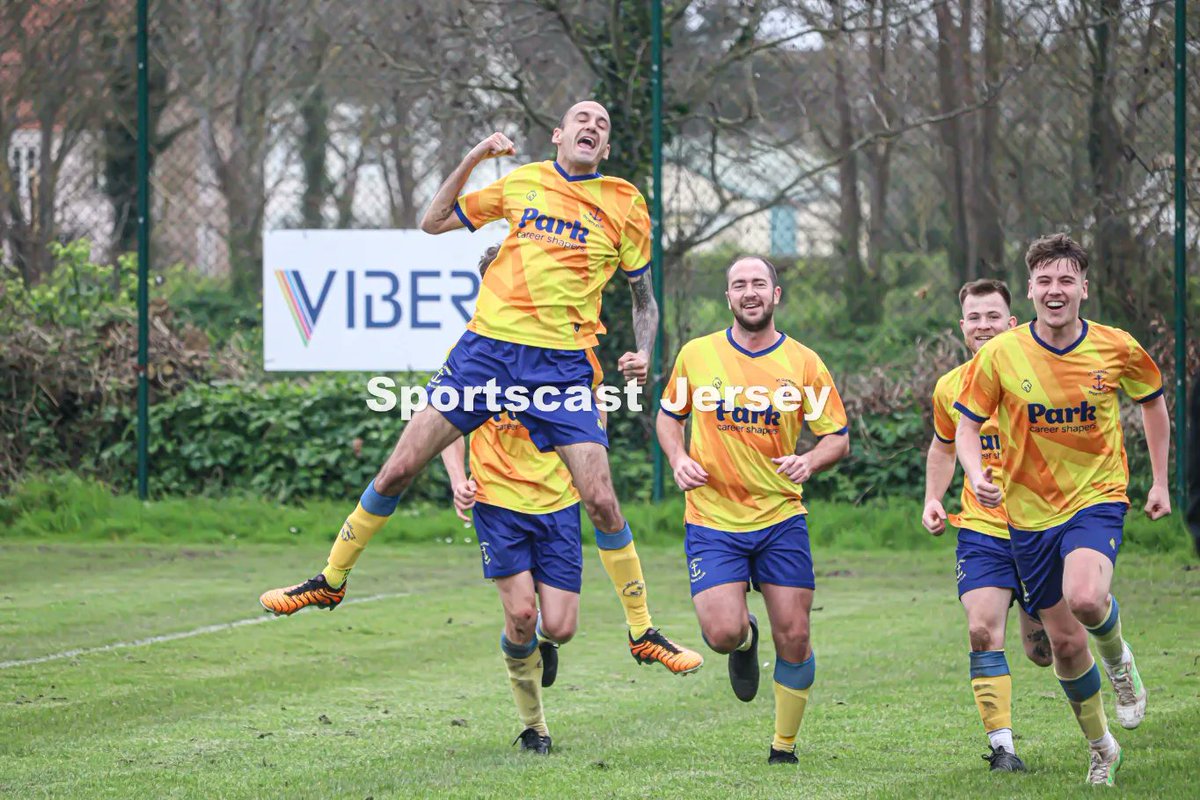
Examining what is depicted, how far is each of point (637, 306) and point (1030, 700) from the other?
8.82 feet

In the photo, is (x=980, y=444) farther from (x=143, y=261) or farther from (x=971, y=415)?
(x=143, y=261)

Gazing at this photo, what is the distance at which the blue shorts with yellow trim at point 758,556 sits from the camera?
21.3ft

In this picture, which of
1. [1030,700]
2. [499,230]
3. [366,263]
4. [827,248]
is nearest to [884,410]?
[827,248]

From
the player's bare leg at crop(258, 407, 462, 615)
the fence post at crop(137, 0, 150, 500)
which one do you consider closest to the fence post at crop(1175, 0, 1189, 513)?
the player's bare leg at crop(258, 407, 462, 615)

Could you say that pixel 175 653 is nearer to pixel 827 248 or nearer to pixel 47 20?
pixel 827 248

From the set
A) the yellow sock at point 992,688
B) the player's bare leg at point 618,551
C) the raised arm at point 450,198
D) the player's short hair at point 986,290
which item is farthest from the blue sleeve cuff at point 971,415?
the raised arm at point 450,198

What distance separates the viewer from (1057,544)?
19.9 feet

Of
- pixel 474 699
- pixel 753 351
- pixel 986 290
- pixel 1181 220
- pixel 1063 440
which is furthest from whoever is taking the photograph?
pixel 1181 220

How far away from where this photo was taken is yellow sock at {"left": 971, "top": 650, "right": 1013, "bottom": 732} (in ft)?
20.4

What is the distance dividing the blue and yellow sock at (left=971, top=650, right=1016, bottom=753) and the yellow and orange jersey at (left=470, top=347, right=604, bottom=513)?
1858 millimetres

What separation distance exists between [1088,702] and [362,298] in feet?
32.3

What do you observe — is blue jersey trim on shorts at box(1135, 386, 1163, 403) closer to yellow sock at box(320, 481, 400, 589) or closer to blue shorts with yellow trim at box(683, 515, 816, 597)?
blue shorts with yellow trim at box(683, 515, 816, 597)

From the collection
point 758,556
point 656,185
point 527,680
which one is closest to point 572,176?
point 758,556

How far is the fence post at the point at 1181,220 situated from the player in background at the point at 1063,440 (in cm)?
680
